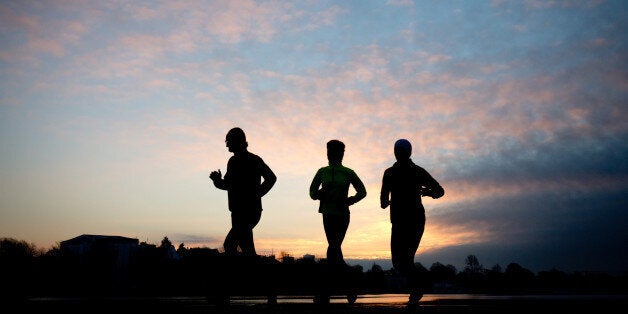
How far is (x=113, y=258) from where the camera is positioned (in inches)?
4855

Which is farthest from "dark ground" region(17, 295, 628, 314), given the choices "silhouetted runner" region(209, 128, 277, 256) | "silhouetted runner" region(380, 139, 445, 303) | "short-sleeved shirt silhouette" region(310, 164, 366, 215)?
"short-sleeved shirt silhouette" region(310, 164, 366, 215)

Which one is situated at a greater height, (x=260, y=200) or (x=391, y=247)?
(x=260, y=200)

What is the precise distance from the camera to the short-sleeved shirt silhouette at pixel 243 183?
21.7ft

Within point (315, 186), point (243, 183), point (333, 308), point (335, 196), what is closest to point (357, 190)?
point (335, 196)

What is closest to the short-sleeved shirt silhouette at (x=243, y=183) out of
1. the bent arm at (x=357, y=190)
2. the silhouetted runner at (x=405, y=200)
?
the bent arm at (x=357, y=190)

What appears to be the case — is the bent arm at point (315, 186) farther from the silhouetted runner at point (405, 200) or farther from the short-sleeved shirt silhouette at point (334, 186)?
the silhouetted runner at point (405, 200)

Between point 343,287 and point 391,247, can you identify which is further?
point 343,287

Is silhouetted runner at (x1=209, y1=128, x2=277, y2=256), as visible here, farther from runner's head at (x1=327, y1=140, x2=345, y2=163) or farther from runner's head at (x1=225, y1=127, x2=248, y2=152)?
runner's head at (x1=327, y1=140, x2=345, y2=163)

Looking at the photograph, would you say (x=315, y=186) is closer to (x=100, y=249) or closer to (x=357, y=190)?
(x=357, y=190)

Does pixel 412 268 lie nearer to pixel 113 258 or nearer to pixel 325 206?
pixel 325 206

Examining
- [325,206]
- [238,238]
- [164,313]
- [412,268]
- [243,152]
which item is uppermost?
[243,152]

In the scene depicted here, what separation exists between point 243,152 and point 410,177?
2307 mm

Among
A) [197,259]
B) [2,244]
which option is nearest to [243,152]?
[197,259]

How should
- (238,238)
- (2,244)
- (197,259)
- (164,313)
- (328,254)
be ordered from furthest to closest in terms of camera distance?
1. (2,244)
2. (328,254)
3. (238,238)
4. (197,259)
5. (164,313)
